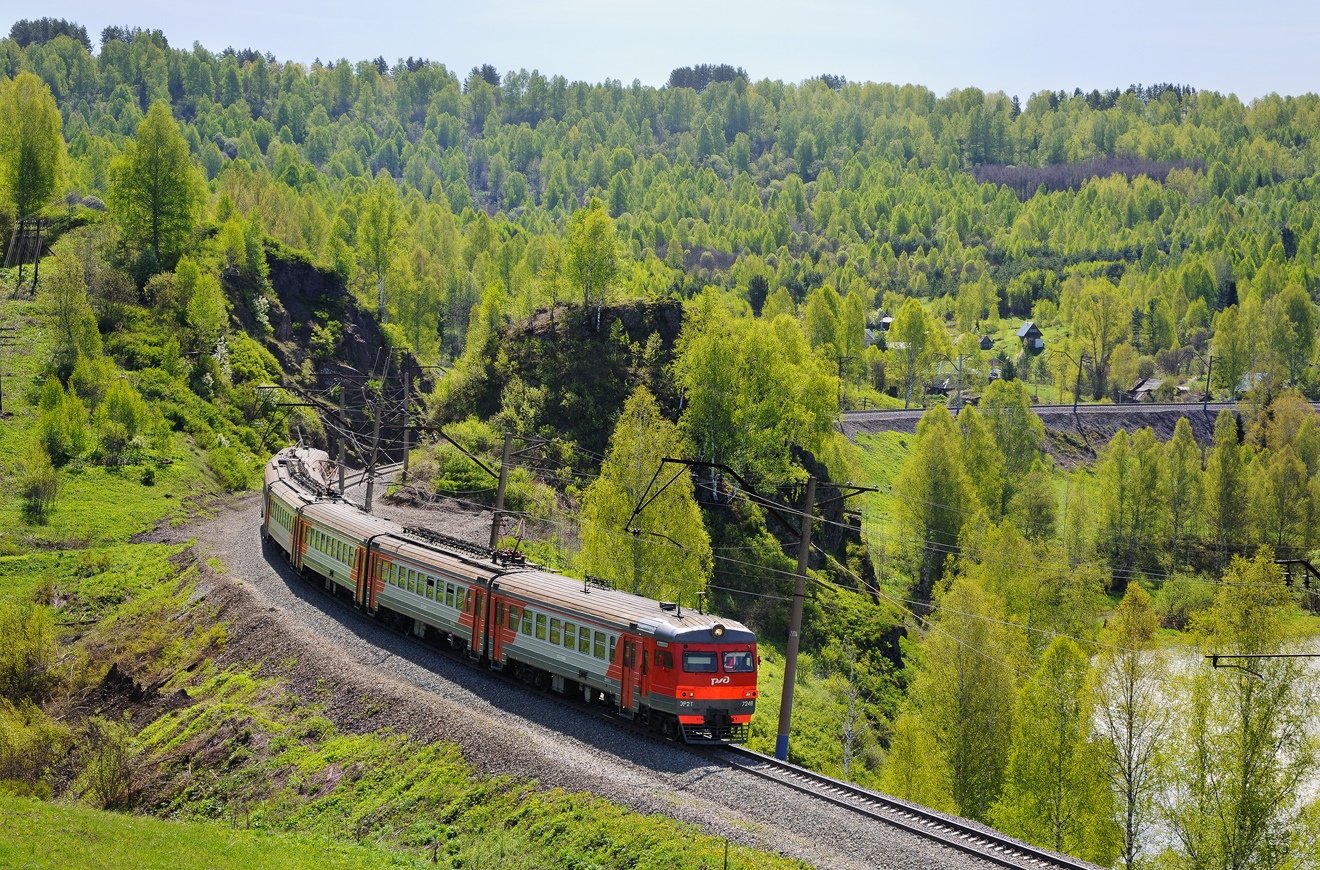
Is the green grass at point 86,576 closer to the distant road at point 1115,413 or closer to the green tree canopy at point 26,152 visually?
the green tree canopy at point 26,152

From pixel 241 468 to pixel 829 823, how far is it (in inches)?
2311

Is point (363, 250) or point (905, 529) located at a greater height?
point (363, 250)

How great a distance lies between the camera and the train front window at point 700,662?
3116cm

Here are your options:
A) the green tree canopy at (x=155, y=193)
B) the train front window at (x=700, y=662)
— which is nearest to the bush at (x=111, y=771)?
the train front window at (x=700, y=662)

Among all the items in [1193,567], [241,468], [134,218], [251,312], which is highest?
[134,218]

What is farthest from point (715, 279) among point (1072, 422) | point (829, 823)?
point (829, 823)

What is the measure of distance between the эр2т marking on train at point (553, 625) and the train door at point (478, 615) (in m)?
0.05

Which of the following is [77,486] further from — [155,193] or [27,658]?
[155,193]

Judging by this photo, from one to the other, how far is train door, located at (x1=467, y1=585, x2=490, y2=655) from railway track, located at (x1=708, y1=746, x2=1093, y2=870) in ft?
31.6

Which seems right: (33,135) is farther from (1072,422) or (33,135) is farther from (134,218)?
(1072,422)

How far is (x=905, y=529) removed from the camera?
83312mm

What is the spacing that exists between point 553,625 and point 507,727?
11.6 feet

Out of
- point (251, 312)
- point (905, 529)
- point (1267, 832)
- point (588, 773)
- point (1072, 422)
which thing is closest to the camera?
Answer: point (588, 773)

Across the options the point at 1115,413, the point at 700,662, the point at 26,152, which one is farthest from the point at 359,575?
the point at 1115,413
